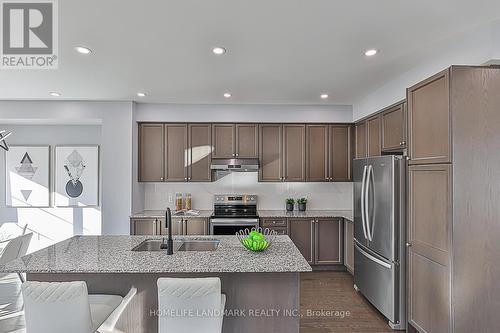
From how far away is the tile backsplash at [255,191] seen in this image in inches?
203

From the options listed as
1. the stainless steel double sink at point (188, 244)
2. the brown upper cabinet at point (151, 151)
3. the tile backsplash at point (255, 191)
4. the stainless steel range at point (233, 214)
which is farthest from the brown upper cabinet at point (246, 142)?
the stainless steel double sink at point (188, 244)

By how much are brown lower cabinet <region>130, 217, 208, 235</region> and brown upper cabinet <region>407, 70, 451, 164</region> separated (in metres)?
3.05

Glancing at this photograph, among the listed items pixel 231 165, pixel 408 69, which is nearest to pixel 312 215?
pixel 231 165

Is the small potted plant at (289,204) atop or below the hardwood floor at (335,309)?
atop

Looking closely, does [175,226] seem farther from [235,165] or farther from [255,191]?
[255,191]

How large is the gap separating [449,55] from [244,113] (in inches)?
115

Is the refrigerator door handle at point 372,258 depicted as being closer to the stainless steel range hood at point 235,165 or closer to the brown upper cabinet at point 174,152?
the stainless steel range hood at point 235,165

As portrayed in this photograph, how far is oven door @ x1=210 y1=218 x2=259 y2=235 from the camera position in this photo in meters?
4.54

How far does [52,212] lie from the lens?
216 inches

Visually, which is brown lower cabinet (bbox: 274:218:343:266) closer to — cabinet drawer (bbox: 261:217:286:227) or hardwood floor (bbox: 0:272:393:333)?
cabinet drawer (bbox: 261:217:286:227)

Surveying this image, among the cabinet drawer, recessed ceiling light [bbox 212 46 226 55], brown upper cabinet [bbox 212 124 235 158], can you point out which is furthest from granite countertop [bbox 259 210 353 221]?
recessed ceiling light [bbox 212 46 226 55]

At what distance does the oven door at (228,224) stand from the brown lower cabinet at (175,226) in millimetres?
132

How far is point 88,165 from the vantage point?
548cm

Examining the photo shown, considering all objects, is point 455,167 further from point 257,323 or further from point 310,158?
point 310,158
